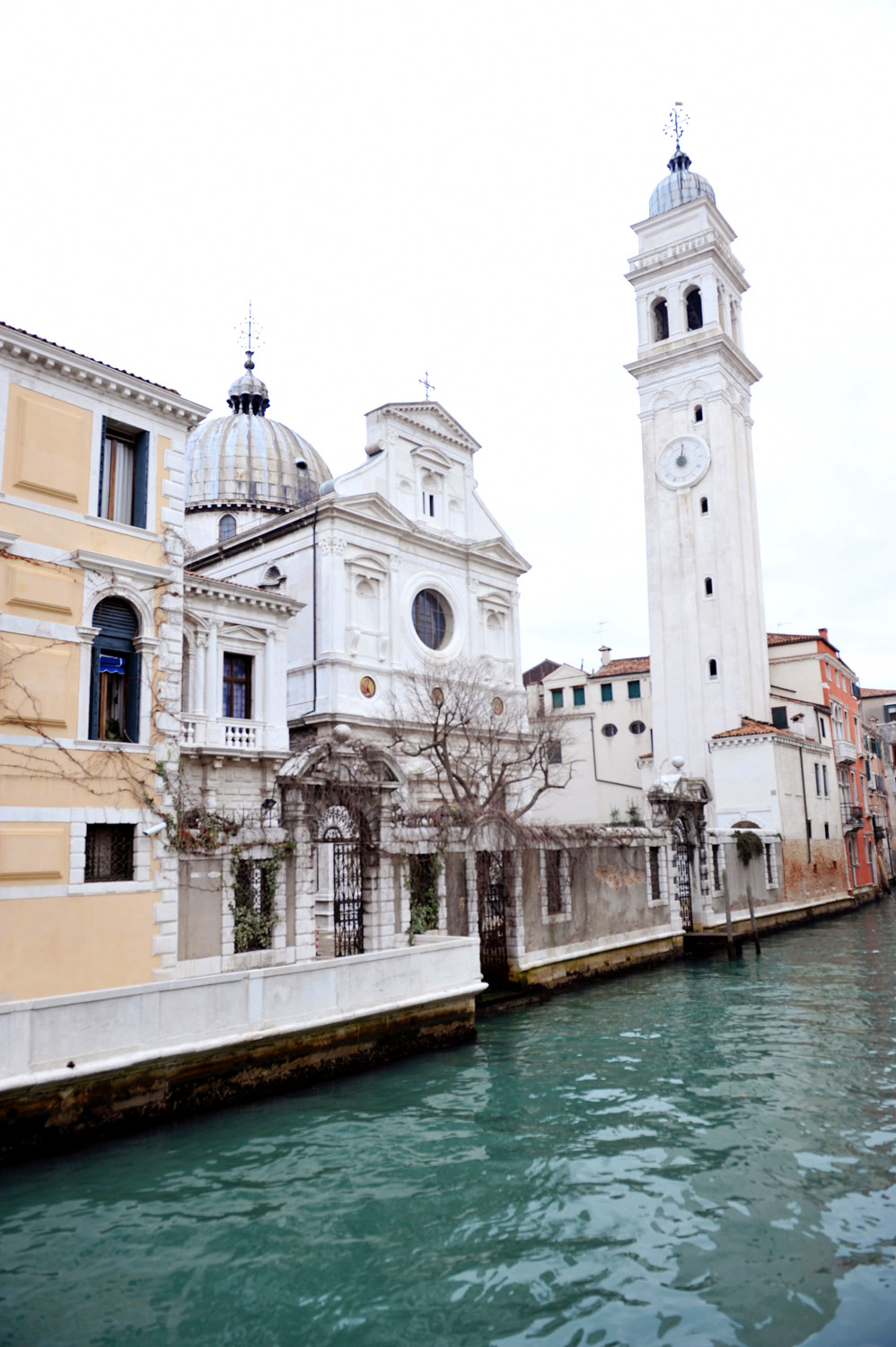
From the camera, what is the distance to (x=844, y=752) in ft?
133

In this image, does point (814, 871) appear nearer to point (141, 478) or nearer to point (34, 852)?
point (141, 478)

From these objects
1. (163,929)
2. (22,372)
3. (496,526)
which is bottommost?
(163,929)

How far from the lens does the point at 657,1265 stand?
6871 mm

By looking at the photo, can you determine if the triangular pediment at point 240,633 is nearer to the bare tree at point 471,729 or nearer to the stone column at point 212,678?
the stone column at point 212,678

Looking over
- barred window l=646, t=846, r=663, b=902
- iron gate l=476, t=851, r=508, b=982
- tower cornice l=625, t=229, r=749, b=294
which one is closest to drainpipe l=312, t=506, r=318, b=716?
iron gate l=476, t=851, r=508, b=982

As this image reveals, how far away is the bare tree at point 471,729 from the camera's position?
22984 millimetres

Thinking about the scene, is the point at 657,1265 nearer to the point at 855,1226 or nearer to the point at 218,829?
the point at 855,1226

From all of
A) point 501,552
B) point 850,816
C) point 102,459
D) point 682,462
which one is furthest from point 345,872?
point 850,816

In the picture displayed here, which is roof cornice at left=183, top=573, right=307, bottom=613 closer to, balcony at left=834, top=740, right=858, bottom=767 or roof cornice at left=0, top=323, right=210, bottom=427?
roof cornice at left=0, top=323, right=210, bottom=427

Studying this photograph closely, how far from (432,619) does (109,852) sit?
60.1 ft

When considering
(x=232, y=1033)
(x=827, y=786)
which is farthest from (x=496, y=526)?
(x=232, y=1033)

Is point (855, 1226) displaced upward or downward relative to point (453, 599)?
downward

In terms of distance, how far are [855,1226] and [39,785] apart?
9.93 meters

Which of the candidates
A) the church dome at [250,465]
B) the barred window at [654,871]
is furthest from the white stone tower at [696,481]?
the church dome at [250,465]
